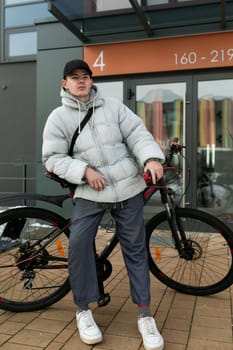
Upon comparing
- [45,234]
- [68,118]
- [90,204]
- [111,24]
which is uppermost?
[111,24]

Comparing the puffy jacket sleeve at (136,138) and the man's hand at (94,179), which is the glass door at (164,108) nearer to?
the puffy jacket sleeve at (136,138)

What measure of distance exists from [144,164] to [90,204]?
1.42ft

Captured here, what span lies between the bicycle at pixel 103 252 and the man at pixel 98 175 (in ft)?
0.73

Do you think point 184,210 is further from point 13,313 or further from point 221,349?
point 13,313

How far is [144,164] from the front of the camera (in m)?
2.50

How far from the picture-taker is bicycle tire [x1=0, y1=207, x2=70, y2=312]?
9.39 feet

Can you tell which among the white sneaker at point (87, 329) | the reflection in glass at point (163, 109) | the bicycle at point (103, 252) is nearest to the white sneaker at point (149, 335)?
the white sneaker at point (87, 329)

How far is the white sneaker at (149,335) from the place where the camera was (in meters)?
2.35

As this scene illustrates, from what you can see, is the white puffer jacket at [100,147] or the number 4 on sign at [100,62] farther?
the number 4 on sign at [100,62]

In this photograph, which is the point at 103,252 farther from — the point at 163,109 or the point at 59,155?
the point at 163,109

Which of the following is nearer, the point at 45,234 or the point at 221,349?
the point at 221,349

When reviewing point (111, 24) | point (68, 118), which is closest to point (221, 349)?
point (68, 118)

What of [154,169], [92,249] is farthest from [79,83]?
[92,249]

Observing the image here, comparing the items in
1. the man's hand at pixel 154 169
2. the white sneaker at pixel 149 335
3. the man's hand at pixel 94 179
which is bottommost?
the white sneaker at pixel 149 335
